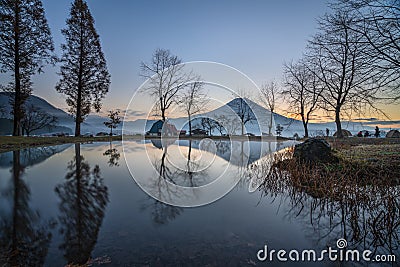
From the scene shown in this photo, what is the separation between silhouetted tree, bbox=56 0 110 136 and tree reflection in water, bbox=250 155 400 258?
1982cm

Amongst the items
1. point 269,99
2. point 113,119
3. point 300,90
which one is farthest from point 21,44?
point 300,90

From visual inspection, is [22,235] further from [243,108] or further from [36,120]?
[36,120]

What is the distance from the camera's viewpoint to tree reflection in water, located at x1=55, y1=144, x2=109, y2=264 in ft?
7.33

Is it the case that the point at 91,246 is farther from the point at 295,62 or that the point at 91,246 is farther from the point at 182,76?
the point at 295,62

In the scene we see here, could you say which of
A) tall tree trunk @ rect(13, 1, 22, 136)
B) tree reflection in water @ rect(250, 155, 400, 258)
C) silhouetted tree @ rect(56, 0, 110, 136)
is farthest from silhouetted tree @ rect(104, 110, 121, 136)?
tree reflection in water @ rect(250, 155, 400, 258)

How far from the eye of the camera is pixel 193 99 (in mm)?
5477

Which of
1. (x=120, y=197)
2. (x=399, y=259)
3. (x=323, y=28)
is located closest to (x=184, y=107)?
(x=120, y=197)

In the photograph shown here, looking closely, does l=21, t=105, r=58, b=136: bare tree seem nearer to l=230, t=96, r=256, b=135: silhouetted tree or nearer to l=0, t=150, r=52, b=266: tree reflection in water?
l=0, t=150, r=52, b=266: tree reflection in water

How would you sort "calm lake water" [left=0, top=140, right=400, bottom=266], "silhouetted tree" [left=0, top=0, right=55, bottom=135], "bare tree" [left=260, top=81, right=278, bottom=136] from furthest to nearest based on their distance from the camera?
"silhouetted tree" [left=0, top=0, right=55, bottom=135], "bare tree" [left=260, top=81, right=278, bottom=136], "calm lake water" [left=0, top=140, right=400, bottom=266]

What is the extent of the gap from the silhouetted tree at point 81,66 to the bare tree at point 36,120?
1017 cm

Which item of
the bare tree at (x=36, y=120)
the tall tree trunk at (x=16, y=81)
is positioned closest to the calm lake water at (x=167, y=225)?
the tall tree trunk at (x=16, y=81)

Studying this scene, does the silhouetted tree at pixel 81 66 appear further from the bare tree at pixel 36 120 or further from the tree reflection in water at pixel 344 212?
the tree reflection in water at pixel 344 212

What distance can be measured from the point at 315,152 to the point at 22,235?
733 cm

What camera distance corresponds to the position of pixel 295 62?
2191cm
